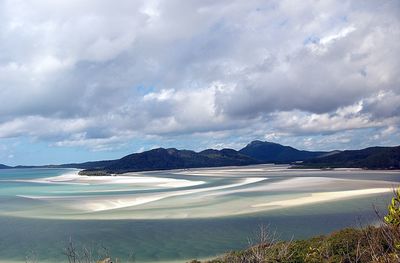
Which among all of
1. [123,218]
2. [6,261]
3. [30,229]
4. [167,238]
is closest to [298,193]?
[123,218]

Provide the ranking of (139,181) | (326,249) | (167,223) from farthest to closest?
(139,181), (167,223), (326,249)

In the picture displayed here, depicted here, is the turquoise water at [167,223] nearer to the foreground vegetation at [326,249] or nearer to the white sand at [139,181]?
the foreground vegetation at [326,249]

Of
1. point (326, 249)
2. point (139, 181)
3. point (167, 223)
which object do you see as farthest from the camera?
point (139, 181)

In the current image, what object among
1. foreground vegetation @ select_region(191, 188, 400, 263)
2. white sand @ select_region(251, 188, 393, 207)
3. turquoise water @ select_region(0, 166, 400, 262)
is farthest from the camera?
white sand @ select_region(251, 188, 393, 207)

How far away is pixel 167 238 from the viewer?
96.6 feet

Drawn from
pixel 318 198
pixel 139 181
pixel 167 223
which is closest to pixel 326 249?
pixel 167 223

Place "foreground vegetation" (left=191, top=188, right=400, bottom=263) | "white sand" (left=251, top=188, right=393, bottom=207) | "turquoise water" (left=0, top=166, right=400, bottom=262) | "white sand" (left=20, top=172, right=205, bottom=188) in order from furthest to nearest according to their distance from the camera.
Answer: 1. "white sand" (left=20, top=172, right=205, bottom=188)
2. "white sand" (left=251, top=188, right=393, bottom=207)
3. "turquoise water" (left=0, top=166, right=400, bottom=262)
4. "foreground vegetation" (left=191, top=188, right=400, bottom=263)

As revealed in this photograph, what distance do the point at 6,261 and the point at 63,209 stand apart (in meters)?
20.8

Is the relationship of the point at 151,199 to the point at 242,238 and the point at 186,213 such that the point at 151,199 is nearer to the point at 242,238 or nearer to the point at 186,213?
the point at 186,213

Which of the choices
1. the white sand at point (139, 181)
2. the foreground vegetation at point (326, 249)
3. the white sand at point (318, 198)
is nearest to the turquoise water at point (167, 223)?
the white sand at point (318, 198)

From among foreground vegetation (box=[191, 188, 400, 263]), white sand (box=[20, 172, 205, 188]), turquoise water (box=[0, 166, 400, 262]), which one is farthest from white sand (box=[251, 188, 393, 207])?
white sand (box=[20, 172, 205, 188])

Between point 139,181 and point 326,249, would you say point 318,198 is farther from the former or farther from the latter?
point 139,181

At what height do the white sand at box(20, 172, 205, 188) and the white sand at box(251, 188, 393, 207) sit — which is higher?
the white sand at box(20, 172, 205, 188)

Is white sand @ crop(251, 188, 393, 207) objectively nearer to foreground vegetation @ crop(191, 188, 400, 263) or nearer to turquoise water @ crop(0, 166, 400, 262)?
turquoise water @ crop(0, 166, 400, 262)
